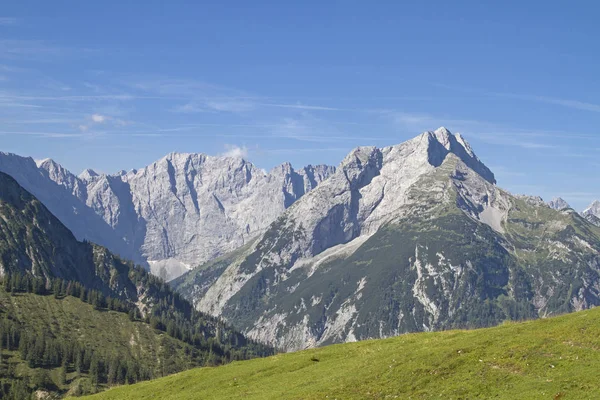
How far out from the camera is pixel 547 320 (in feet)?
217

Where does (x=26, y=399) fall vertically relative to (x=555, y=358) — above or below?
below

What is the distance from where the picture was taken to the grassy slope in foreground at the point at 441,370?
161 feet

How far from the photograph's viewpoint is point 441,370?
180ft

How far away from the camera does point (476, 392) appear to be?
48938mm

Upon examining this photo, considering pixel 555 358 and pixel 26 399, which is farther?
pixel 26 399

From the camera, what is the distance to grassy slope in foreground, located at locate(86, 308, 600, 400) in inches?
1928

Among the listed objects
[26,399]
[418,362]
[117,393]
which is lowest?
[26,399]

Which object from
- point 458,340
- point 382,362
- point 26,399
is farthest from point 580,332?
point 26,399

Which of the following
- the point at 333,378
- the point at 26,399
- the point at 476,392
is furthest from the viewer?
the point at 26,399

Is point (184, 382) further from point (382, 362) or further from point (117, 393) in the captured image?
point (382, 362)

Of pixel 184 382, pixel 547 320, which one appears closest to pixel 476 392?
pixel 547 320

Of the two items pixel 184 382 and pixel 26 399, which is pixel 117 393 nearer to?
pixel 184 382

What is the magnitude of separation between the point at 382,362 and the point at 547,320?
1950 cm

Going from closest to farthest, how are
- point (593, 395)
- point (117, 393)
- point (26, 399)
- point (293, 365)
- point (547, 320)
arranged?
1. point (593, 395)
2. point (547, 320)
3. point (293, 365)
4. point (117, 393)
5. point (26, 399)
